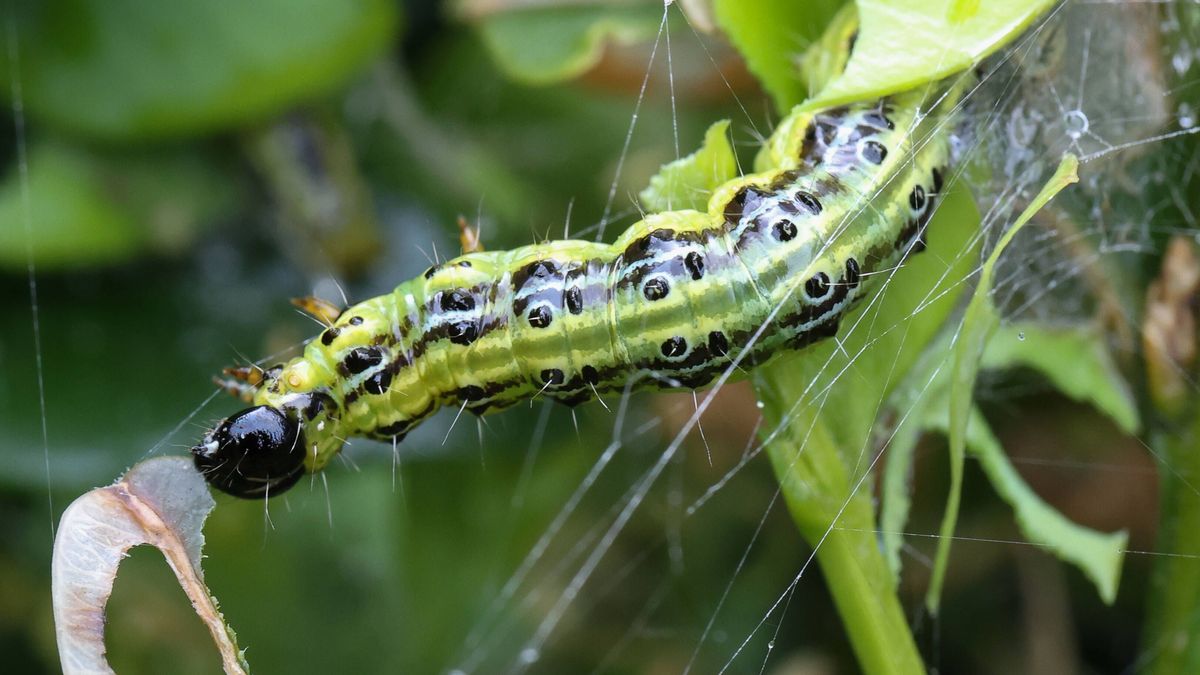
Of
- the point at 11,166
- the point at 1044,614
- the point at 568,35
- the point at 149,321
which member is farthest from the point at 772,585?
the point at 11,166

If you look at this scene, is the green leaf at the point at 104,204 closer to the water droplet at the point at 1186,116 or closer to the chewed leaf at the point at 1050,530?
the chewed leaf at the point at 1050,530

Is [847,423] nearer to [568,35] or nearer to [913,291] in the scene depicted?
[913,291]

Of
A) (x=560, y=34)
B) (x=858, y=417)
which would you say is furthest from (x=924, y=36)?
(x=560, y=34)

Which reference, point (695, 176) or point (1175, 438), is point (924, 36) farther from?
point (1175, 438)

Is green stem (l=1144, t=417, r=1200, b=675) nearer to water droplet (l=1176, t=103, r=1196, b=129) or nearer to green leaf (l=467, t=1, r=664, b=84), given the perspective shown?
water droplet (l=1176, t=103, r=1196, b=129)

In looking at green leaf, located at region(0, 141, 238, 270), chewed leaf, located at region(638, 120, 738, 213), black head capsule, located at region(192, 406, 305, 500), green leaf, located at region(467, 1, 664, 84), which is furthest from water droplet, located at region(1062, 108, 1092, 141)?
green leaf, located at region(0, 141, 238, 270)

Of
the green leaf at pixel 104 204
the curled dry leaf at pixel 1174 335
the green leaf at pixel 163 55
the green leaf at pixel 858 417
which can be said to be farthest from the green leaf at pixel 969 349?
the green leaf at pixel 104 204
